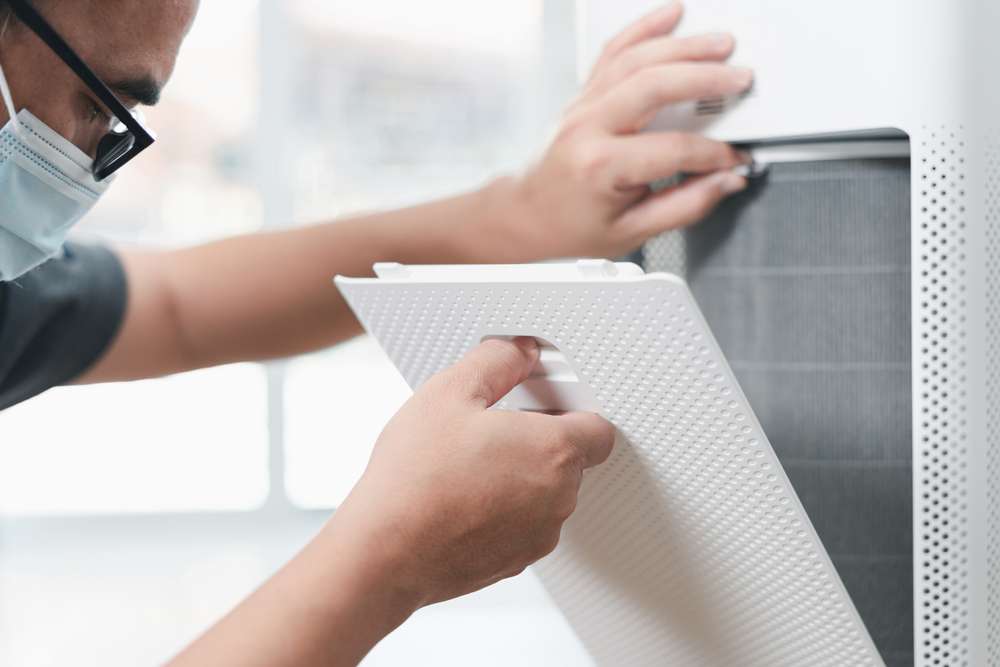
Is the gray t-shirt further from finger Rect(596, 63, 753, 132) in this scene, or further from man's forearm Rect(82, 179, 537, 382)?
finger Rect(596, 63, 753, 132)

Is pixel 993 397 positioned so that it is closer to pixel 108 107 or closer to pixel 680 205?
pixel 680 205

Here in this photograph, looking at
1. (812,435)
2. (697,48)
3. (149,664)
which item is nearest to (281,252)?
(697,48)

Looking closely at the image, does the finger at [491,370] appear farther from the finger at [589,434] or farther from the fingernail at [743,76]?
the fingernail at [743,76]

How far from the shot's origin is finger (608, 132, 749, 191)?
3.01ft

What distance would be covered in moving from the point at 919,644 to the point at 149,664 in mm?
2170

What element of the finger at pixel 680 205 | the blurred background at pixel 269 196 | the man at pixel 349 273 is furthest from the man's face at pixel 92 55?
the blurred background at pixel 269 196

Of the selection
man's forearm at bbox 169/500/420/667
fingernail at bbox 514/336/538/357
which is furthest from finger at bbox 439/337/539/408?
man's forearm at bbox 169/500/420/667

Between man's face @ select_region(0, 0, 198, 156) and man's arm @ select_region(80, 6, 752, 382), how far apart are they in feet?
1.26

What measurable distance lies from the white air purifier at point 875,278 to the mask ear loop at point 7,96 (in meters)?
0.60

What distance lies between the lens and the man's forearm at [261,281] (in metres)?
1.21

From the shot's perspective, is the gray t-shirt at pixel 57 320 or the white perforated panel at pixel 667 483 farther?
the gray t-shirt at pixel 57 320

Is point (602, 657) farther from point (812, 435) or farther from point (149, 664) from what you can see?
point (149, 664)

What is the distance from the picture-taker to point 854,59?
2.61ft

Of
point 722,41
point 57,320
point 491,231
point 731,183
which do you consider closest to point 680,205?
point 731,183
